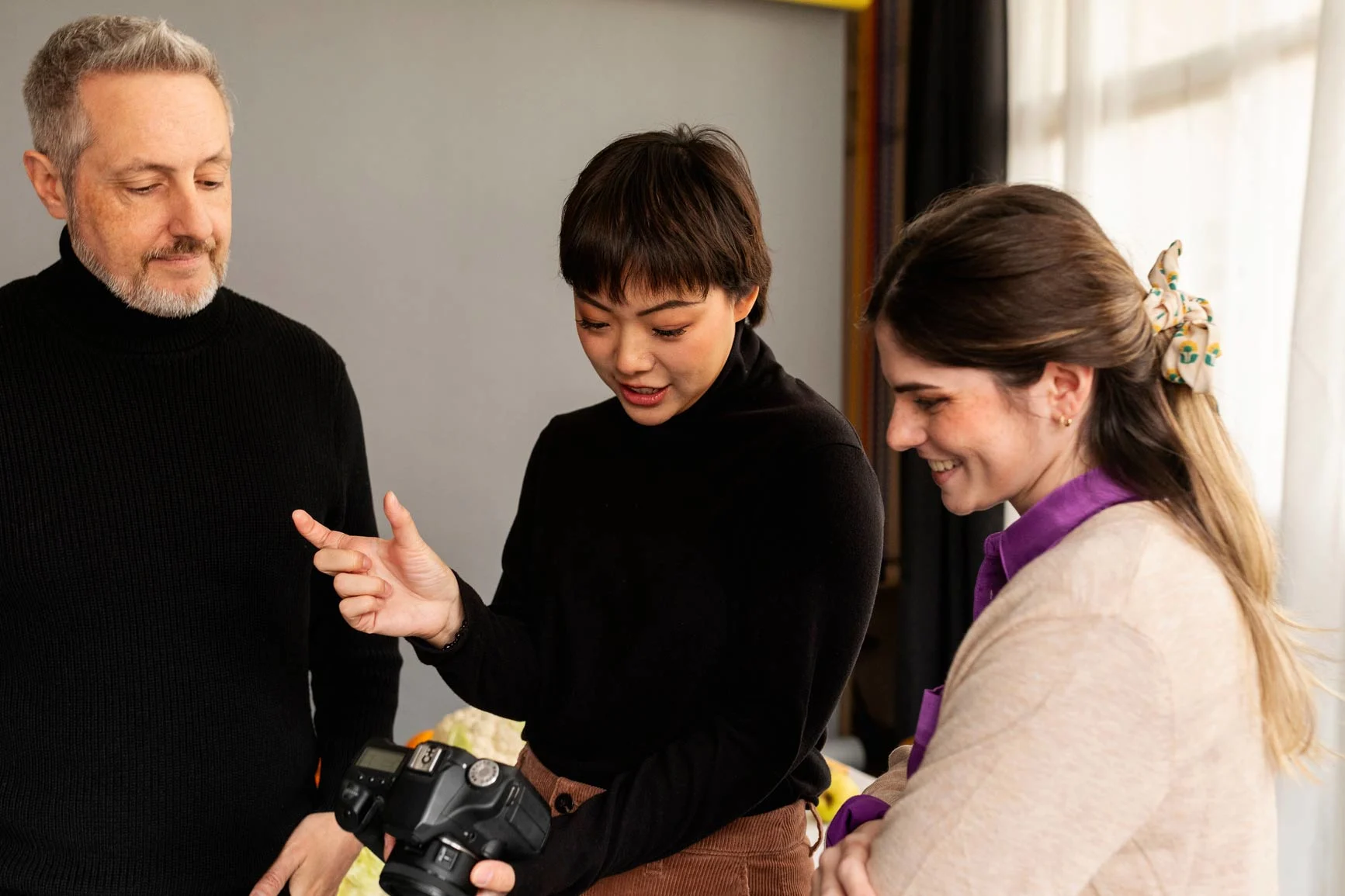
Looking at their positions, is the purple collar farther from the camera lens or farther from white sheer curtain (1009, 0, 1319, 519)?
white sheer curtain (1009, 0, 1319, 519)

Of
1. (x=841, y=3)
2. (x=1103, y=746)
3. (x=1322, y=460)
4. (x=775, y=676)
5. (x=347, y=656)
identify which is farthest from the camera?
(x=841, y=3)

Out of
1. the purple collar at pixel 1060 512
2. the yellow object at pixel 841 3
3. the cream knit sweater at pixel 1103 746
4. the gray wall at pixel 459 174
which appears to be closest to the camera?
the cream knit sweater at pixel 1103 746

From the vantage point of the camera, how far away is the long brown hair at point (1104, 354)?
870 millimetres

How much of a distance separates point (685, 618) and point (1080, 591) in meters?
0.45

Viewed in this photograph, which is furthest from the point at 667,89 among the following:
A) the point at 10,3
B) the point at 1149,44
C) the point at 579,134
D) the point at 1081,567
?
the point at 1081,567

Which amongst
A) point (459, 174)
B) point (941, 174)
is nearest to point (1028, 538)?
point (941, 174)

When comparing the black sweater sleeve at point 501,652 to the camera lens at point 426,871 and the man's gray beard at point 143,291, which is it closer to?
the camera lens at point 426,871

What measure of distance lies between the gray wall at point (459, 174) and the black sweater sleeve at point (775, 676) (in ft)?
5.23

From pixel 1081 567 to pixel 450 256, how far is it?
78.5 inches

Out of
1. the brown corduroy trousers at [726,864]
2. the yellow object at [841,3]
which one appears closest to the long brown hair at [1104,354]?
the brown corduroy trousers at [726,864]

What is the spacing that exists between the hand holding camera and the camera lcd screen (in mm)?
142

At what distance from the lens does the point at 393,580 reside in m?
1.17

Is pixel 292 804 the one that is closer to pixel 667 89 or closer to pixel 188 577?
pixel 188 577

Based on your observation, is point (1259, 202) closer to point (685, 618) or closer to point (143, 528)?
Answer: point (685, 618)
